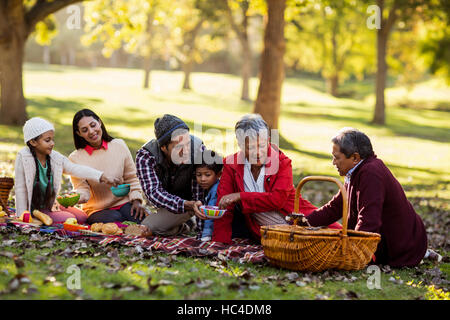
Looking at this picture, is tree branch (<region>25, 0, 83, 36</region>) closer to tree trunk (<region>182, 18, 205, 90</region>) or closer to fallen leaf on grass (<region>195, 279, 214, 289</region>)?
fallen leaf on grass (<region>195, 279, 214, 289</region>)

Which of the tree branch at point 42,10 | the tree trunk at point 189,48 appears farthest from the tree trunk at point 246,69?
the tree branch at point 42,10

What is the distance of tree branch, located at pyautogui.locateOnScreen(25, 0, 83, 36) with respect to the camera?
1641cm

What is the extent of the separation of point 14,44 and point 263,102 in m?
7.86

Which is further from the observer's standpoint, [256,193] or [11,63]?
[11,63]

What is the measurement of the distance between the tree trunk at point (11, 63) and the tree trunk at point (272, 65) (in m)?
7.46

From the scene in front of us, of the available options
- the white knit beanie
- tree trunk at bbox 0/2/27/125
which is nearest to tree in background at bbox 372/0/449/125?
tree trunk at bbox 0/2/27/125

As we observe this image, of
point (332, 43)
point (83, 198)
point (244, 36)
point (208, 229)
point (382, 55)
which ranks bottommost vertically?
point (208, 229)

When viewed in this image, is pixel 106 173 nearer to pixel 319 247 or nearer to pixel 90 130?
pixel 90 130

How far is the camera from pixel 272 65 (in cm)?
1728

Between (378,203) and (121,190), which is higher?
(378,203)

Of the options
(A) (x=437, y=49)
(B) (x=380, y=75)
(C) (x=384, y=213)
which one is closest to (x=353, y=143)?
(C) (x=384, y=213)

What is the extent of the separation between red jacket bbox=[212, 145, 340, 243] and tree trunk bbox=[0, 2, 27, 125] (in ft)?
39.8

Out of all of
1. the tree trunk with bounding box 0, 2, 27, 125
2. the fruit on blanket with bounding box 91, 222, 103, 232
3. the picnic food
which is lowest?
the fruit on blanket with bounding box 91, 222, 103, 232

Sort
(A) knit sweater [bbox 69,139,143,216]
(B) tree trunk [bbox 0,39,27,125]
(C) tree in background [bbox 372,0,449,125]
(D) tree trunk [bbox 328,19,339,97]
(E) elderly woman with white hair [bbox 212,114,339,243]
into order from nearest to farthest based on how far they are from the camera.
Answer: (E) elderly woman with white hair [bbox 212,114,339,243] < (A) knit sweater [bbox 69,139,143,216] < (B) tree trunk [bbox 0,39,27,125] < (C) tree in background [bbox 372,0,449,125] < (D) tree trunk [bbox 328,19,339,97]
